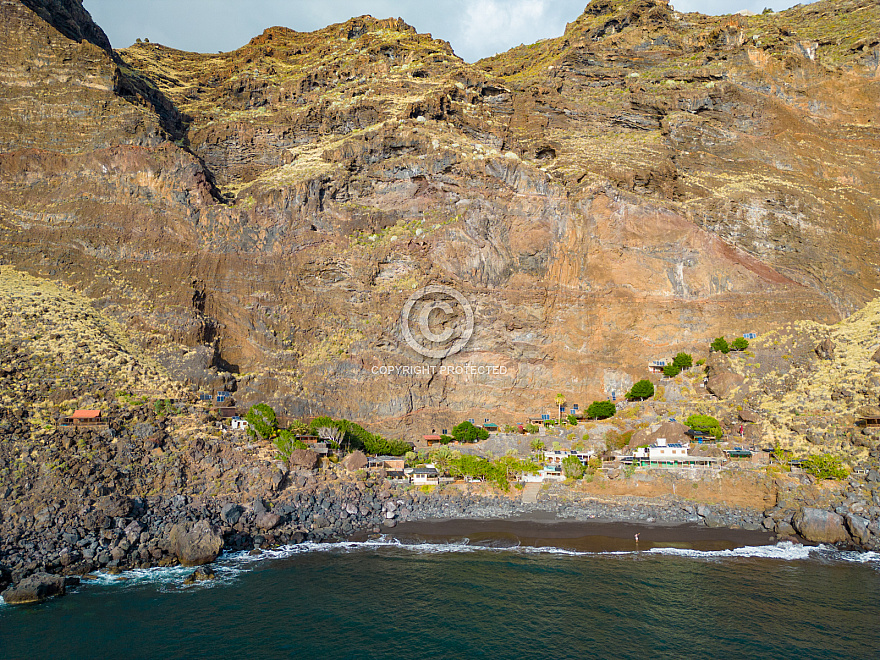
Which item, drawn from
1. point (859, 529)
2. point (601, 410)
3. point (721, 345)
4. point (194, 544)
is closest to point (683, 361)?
point (721, 345)

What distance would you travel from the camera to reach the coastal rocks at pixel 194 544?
41500 millimetres

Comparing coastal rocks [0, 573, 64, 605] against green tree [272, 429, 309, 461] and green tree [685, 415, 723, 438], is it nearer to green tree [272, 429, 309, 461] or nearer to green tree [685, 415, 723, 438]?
green tree [272, 429, 309, 461]

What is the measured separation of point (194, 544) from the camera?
1649 inches

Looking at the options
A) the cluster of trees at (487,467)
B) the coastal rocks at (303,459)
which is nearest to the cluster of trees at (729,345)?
the cluster of trees at (487,467)

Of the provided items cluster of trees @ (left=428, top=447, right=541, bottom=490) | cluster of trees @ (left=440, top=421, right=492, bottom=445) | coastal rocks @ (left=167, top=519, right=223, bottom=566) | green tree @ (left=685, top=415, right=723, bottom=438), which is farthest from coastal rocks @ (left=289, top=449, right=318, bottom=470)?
green tree @ (left=685, top=415, right=723, bottom=438)

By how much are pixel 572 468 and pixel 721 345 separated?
26.6 m

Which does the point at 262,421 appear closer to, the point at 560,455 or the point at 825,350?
the point at 560,455

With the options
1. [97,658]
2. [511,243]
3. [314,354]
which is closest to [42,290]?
[314,354]

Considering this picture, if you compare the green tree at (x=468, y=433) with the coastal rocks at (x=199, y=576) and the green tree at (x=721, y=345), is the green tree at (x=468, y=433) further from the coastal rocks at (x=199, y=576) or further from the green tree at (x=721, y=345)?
the coastal rocks at (x=199, y=576)

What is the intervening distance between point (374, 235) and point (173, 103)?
56674 mm

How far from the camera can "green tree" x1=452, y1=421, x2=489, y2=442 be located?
215 ft

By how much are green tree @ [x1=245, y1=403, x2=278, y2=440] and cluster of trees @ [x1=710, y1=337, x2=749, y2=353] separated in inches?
2102

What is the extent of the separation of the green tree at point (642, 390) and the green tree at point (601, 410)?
322 centimetres

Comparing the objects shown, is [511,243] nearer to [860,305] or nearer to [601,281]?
[601,281]
